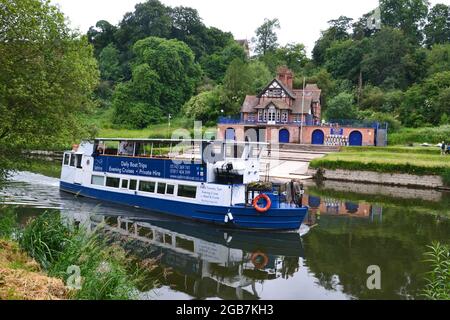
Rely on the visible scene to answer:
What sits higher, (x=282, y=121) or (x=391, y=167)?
(x=282, y=121)

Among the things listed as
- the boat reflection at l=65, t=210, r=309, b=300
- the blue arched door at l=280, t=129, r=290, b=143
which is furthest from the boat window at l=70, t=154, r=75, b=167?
the blue arched door at l=280, t=129, r=290, b=143

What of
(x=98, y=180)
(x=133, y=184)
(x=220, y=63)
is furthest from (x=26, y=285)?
(x=220, y=63)

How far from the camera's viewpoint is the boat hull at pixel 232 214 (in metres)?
19.5

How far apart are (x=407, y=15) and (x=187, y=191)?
223 ft

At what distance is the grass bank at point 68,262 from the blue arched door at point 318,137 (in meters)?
40.9

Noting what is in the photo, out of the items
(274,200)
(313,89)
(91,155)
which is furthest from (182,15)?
(274,200)

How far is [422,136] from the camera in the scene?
153 feet

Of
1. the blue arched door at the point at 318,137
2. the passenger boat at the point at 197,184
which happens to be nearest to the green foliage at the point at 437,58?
the blue arched door at the point at 318,137

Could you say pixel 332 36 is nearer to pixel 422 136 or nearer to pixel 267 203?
pixel 422 136

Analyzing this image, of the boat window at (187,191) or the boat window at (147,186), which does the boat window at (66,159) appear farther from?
the boat window at (187,191)

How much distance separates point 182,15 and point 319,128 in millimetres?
50344

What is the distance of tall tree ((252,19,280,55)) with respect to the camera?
9069 centimetres

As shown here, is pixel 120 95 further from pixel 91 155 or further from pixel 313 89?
pixel 91 155

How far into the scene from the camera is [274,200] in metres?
19.6
